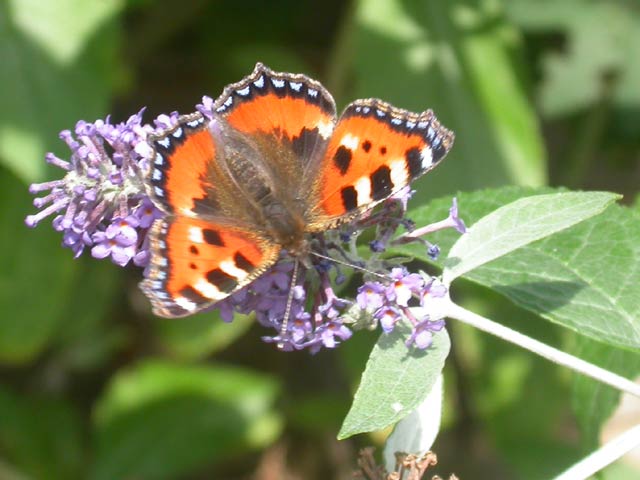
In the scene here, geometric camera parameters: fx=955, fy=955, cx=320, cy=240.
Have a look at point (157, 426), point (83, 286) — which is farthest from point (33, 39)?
point (157, 426)

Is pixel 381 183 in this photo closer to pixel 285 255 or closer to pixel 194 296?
pixel 285 255

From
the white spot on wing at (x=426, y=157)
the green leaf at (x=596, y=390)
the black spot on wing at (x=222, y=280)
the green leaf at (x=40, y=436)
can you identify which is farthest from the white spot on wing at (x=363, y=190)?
the green leaf at (x=40, y=436)

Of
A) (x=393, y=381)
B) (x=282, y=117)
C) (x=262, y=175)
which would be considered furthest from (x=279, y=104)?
(x=393, y=381)

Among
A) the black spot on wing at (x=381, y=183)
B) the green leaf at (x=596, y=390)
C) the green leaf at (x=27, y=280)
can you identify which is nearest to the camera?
the black spot on wing at (x=381, y=183)

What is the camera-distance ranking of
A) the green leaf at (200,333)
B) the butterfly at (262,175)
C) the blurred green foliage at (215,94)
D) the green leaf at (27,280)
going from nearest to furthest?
the butterfly at (262,175)
the blurred green foliage at (215,94)
the green leaf at (27,280)
the green leaf at (200,333)

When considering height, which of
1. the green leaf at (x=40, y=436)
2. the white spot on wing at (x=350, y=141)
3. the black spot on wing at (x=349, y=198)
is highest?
the white spot on wing at (x=350, y=141)

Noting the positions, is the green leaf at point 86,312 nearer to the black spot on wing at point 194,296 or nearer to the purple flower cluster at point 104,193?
the purple flower cluster at point 104,193
